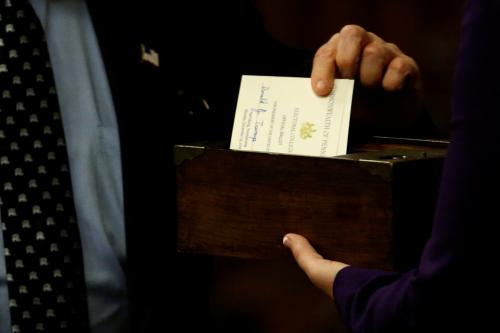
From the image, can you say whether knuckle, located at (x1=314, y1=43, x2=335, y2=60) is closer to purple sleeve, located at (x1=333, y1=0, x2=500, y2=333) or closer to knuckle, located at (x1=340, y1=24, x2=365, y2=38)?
knuckle, located at (x1=340, y1=24, x2=365, y2=38)

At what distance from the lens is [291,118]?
3.95 ft

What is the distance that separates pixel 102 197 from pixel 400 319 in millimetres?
675

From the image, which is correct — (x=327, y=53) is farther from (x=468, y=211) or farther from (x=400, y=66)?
(x=468, y=211)

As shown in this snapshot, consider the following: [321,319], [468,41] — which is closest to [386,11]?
[321,319]

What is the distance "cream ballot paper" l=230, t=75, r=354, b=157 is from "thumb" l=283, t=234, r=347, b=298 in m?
0.15

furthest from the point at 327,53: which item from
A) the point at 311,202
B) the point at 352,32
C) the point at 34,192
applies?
the point at 34,192

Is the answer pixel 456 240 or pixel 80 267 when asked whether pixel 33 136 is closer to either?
pixel 80 267

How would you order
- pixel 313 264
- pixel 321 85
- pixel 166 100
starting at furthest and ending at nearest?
pixel 166 100
pixel 321 85
pixel 313 264

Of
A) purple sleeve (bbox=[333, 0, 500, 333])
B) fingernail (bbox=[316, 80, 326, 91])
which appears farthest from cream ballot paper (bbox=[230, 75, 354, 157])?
purple sleeve (bbox=[333, 0, 500, 333])

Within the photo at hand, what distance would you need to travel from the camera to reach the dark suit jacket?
4.34ft

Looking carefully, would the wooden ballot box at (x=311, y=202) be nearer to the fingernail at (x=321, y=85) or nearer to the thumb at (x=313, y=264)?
the thumb at (x=313, y=264)

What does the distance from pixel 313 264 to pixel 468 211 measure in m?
0.32

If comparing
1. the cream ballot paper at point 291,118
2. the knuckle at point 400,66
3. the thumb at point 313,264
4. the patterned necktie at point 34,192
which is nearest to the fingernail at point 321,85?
the cream ballot paper at point 291,118

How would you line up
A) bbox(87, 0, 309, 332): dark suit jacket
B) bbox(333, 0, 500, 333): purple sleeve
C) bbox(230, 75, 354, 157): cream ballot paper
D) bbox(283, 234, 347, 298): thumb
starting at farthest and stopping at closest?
1. bbox(87, 0, 309, 332): dark suit jacket
2. bbox(230, 75, 354, 157): cream ballot paper
3. bbox(283, 234, 347, 298): thumb
4. bbox(333, 0, 500, 333): purple sleeve
